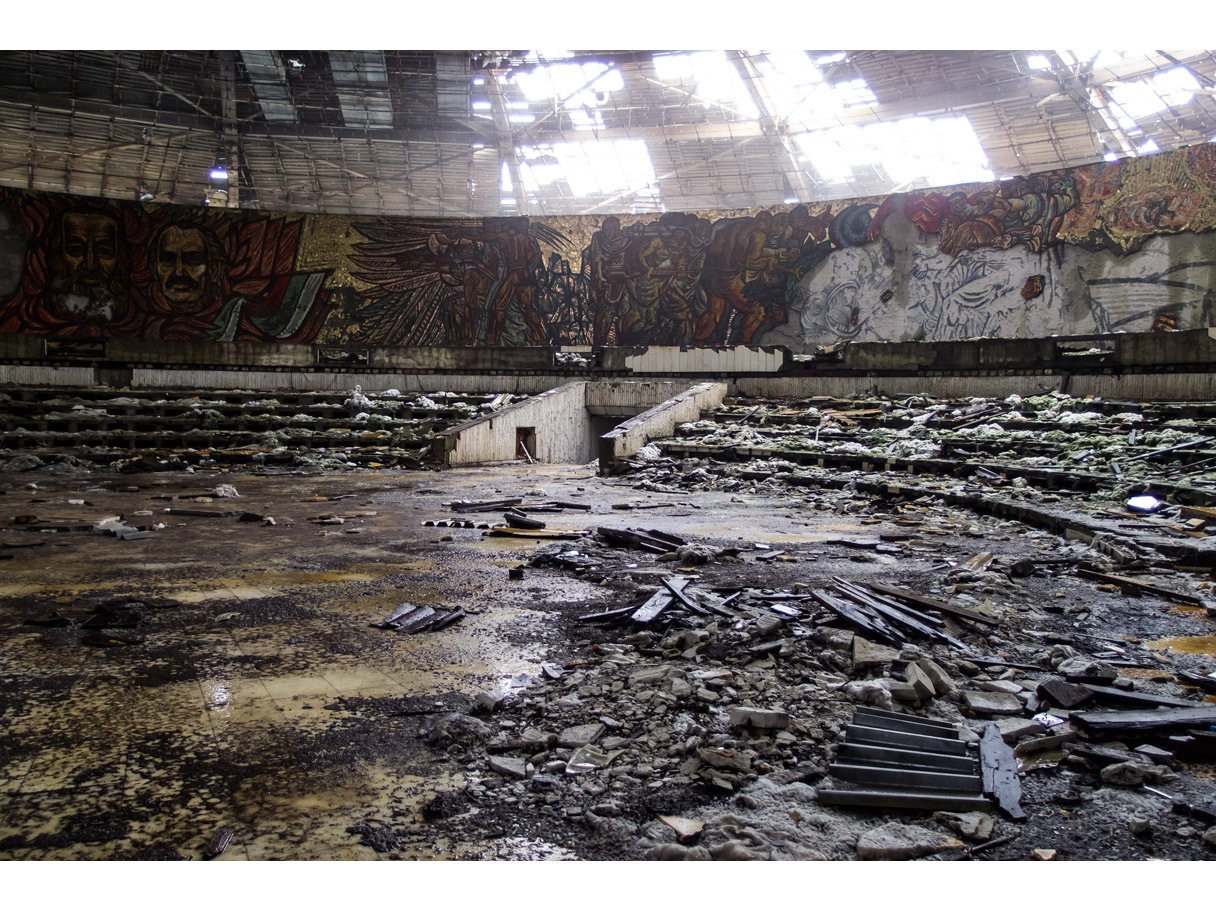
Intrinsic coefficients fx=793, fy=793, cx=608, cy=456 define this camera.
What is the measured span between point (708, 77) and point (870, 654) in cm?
2658

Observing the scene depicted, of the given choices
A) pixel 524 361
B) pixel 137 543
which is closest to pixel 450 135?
pixel 524 361

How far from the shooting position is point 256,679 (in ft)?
11.3

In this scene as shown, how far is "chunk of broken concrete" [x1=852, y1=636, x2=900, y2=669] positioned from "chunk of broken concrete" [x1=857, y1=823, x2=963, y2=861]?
130 cm

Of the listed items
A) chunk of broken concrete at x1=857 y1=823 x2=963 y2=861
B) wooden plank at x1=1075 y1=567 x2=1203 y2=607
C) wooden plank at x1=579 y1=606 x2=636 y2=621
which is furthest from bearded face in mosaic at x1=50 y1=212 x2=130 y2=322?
chunk of broken concrete at x1=857 y1=823 x2=963 y2=861

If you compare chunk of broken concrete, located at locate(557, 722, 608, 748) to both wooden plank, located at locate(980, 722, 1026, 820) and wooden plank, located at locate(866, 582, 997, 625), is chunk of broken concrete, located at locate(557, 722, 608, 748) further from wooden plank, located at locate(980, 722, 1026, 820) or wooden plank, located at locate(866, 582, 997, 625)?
wooden plank, located at locate(866, 582, 997, 625)

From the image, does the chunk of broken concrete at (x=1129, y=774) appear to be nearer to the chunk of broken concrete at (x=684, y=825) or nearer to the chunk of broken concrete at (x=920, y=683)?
the chunk of broken concrete at (x=920, y=683)

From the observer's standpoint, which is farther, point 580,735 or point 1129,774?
point 580,735

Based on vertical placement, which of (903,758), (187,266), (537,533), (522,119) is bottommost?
(537,533)

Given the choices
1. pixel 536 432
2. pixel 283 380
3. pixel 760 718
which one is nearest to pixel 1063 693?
pixel 760 718

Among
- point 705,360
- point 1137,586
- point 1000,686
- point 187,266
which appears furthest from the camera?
point 187,266

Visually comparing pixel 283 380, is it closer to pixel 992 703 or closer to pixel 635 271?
pixel 635 271

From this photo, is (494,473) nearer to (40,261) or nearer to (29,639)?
(29,639)

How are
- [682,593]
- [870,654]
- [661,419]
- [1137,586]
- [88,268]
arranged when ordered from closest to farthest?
[870,654] → [682,593] → [1137,586] → [661,419] → [88,268]

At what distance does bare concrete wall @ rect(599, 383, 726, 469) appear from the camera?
1479 centimetres
